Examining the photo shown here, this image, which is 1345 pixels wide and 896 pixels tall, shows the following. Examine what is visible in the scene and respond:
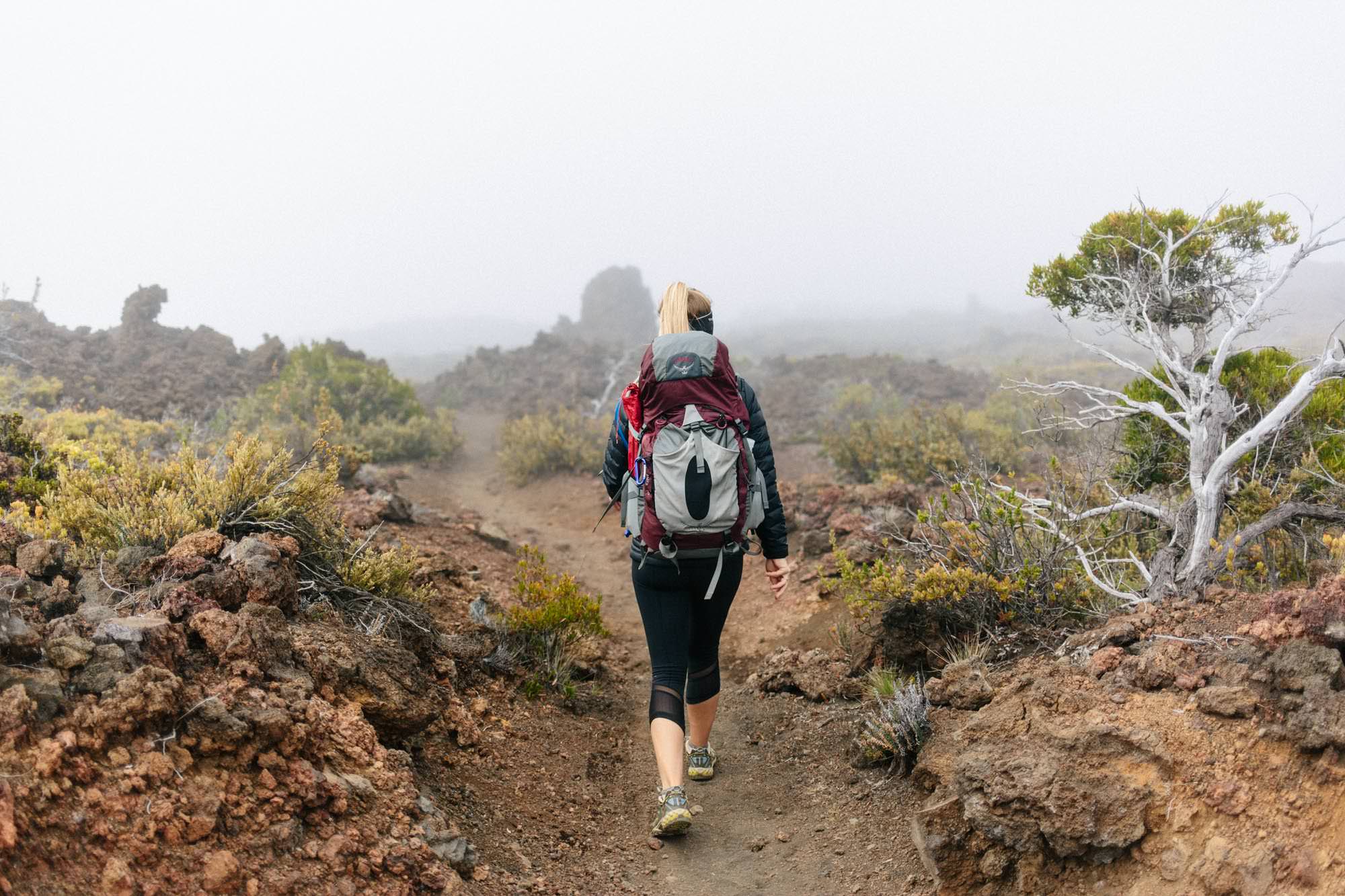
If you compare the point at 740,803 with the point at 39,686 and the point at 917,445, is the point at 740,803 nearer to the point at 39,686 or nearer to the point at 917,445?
the point at 39,686

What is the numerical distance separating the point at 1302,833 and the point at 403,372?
147ft

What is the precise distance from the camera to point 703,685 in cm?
384

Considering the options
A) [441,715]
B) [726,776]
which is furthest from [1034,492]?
[441,715]

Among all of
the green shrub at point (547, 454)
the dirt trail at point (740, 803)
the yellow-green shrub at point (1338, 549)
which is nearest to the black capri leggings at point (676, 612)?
the dirt trail at point (740, 803)

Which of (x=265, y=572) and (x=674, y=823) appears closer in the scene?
(x=674, y=823)

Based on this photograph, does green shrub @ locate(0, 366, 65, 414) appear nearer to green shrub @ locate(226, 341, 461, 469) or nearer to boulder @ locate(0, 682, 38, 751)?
green shrub @ locate(226, 341, 461, 469)

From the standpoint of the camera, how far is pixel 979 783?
3.05m

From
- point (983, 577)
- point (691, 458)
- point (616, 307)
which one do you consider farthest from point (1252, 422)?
point (616, 307)

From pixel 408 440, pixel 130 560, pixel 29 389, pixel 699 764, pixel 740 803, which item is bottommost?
pixel 740 803

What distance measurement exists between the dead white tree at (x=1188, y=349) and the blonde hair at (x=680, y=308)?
2330mm

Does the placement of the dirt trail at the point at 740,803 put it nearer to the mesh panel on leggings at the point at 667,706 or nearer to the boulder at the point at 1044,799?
the boulder at the point at 1044,799

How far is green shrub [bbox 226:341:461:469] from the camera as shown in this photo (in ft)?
43.3

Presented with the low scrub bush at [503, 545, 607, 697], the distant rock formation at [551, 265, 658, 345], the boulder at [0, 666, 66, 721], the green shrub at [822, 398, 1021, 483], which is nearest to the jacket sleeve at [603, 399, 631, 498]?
the low scrub bush at [503, 545, 607, 697]

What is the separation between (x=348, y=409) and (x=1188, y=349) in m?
13.7
